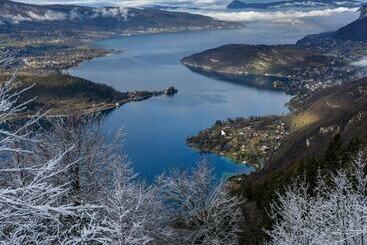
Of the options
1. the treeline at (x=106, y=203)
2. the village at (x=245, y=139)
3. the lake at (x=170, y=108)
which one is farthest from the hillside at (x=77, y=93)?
the treeline at (x=106, y=203)

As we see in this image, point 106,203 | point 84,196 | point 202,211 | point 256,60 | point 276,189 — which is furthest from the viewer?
point 256,60

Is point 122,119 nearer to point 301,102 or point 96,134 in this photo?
point 301,102

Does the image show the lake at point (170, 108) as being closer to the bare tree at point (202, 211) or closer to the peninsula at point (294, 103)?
the peninsula at point (294, 103)

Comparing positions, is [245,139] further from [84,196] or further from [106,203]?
[106,203]

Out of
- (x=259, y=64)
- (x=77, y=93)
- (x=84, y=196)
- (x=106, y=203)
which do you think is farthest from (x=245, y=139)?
(x=259, y=64)

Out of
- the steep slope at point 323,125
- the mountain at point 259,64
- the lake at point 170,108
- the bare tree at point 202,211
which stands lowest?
the mountain at point 259,64

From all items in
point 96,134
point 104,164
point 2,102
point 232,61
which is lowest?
point 232,61

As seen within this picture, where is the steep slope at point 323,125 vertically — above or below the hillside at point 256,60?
above

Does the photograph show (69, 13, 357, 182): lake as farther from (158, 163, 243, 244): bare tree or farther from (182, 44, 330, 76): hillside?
(158, 163, 243, 244): bare tree

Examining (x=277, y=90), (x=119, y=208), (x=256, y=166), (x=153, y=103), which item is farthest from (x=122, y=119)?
(x=119, y=208)

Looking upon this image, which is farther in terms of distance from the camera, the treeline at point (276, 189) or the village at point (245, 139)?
the village at point (245, 139)

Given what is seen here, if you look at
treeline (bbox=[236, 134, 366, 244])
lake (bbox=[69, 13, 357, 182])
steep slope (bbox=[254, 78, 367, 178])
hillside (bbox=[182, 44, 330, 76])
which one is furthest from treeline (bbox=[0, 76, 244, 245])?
hillside (bbox=[182, 44, 330, 76])
